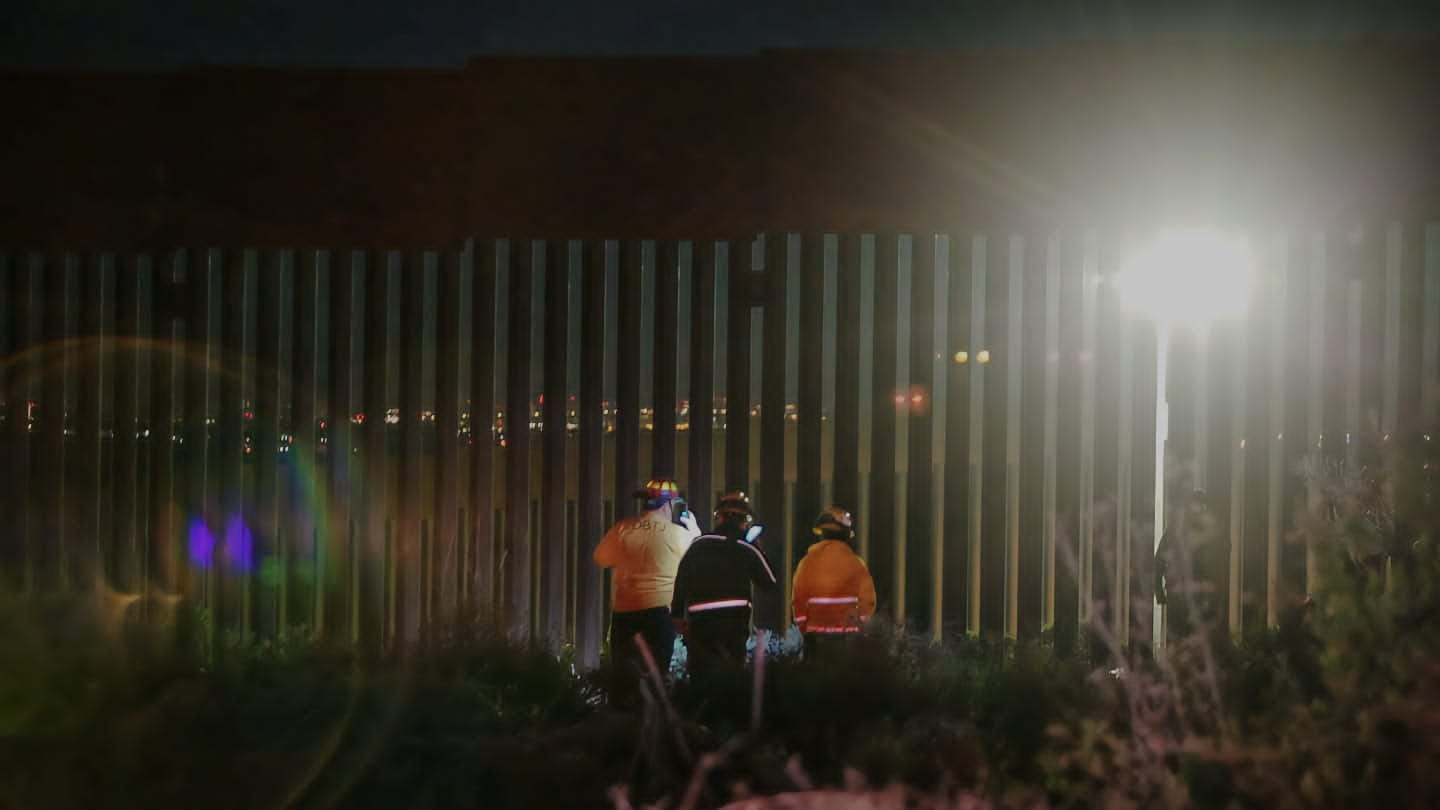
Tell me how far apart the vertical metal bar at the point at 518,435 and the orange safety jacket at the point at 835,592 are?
1909 mm

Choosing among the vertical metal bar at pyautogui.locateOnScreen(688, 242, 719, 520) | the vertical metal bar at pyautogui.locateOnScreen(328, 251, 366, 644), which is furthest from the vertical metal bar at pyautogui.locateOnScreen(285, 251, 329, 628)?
the vertical metal bar at pyautogui.locateOnScreen(688, 242, 719, 520)

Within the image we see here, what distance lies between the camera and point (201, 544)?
7.83 m

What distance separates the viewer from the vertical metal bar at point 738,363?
7152 millimetres

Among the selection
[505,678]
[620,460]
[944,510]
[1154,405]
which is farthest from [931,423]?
[505,678]

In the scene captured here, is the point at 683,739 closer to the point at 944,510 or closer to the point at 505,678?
the point at 505,678

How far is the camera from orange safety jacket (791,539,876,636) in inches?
253

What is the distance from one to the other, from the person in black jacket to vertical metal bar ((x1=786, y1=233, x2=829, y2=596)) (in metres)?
0.83

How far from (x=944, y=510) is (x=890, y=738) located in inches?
136

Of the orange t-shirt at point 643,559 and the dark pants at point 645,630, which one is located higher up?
the orange t-shirt at point 643,559

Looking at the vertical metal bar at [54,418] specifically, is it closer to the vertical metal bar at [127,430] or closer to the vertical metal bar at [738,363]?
the vertical metal bar at [127,430]

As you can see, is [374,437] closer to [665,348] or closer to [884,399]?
[665,348]

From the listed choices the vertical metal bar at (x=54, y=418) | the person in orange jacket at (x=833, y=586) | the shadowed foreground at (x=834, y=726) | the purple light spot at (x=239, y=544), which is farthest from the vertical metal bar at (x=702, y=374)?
the vertical metal bar at (x=54, y=418)

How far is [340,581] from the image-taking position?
7.66m

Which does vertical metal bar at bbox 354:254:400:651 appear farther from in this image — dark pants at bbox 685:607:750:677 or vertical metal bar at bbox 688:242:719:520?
dark pants at bbox 685:607:750:677
